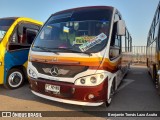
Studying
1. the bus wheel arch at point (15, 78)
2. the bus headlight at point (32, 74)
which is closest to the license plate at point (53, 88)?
the bus headlight at point (32, 74)

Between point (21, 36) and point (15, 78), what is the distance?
1503 millimetres

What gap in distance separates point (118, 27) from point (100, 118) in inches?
90.2

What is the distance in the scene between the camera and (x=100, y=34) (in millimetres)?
4871

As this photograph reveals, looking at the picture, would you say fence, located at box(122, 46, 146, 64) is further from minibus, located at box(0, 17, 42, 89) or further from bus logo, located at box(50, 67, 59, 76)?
bus logo, located at box(50, 67, 59, 76)

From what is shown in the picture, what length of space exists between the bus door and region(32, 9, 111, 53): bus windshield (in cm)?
150

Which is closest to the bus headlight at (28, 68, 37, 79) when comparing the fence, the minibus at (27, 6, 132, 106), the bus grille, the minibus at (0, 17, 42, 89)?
the minibus at (27, 6, 132, 106)

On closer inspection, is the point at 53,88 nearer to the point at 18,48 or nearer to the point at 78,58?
the point at 78,58

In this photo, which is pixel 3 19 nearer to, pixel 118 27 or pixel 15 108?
pixel 15 108

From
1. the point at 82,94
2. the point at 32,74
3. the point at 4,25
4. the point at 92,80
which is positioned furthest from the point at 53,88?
the point at 4,25

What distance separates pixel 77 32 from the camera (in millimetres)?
5121

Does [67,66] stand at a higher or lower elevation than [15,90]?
higher

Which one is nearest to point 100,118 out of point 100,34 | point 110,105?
point 110,105

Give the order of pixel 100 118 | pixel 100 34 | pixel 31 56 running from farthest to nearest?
pixel 31 56 < pixel 100 34 < pixel 100 118

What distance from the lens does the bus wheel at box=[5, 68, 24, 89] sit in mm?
6719
